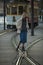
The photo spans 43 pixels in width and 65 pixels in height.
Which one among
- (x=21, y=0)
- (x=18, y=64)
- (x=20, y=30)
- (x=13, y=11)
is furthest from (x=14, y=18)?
(x=18, y=64)

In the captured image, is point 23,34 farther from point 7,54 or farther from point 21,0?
point 21,0

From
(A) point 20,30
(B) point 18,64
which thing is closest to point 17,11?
(A) point 20,30

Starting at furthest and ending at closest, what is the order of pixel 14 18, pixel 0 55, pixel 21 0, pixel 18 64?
pixel 14 18 < pixel 21 0 < pixel 0 55 < pixel 18 64

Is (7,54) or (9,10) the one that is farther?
(9,10)

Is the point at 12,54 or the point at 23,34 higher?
the point at 23,34

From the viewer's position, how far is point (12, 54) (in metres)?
12.0

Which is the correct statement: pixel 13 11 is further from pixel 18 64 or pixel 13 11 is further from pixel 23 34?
pixel 18 64

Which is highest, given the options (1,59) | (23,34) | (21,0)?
(21,0)

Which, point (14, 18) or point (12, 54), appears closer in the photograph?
point (12, 54)

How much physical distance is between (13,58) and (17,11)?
1840 cm

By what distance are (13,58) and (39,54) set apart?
1388 mm

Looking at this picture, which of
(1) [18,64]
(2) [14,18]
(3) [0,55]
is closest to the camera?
(1) [18,64]

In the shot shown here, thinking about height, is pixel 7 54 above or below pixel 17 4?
below

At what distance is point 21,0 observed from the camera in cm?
2738
